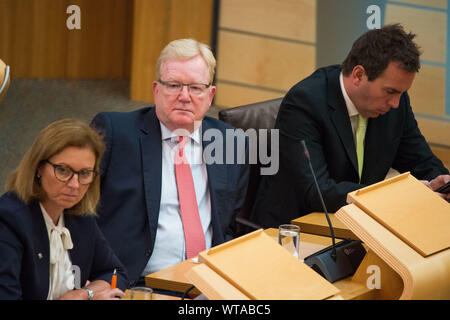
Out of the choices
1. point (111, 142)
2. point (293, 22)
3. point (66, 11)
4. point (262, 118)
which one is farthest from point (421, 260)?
point (66, 11)

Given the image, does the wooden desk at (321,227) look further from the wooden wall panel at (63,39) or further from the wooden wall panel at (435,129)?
the wooden wall panel at (63,39)

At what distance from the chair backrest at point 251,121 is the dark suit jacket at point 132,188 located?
1.91ft

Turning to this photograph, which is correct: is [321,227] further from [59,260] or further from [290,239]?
[59,260]

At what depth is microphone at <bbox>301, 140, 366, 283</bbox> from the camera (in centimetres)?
218

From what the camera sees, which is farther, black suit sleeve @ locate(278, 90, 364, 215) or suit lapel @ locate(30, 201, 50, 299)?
black suit sleeve @ locate(278, 90, 364, 215)

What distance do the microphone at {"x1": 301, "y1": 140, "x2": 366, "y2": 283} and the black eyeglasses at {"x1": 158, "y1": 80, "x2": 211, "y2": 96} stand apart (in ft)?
2.93

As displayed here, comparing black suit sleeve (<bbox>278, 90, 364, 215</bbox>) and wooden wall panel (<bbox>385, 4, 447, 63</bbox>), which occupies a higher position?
wooden wall panel (<bbox>385, 4, 447, 63</bbox>)

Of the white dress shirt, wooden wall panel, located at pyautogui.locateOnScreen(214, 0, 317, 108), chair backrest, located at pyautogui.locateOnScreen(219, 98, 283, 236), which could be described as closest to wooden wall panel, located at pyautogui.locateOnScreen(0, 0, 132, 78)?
wooden wall panel, located at pyautogui.locateOnScreen(214, 0, 317, 108)

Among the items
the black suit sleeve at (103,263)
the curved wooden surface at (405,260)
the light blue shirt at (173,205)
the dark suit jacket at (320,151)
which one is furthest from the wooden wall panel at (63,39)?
the curved wooden surface at (405,260)

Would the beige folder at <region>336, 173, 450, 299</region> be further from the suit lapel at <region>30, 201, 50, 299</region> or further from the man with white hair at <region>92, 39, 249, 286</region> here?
the suit lapel at <region>30, 201, 50, 299</region>

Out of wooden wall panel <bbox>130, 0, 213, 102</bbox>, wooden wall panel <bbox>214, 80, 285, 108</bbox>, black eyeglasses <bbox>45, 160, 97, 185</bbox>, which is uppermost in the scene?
Result: wooden wall panel <bbox>130, 0, 213, 102</bbox>

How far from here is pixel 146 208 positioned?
2.70 metres
